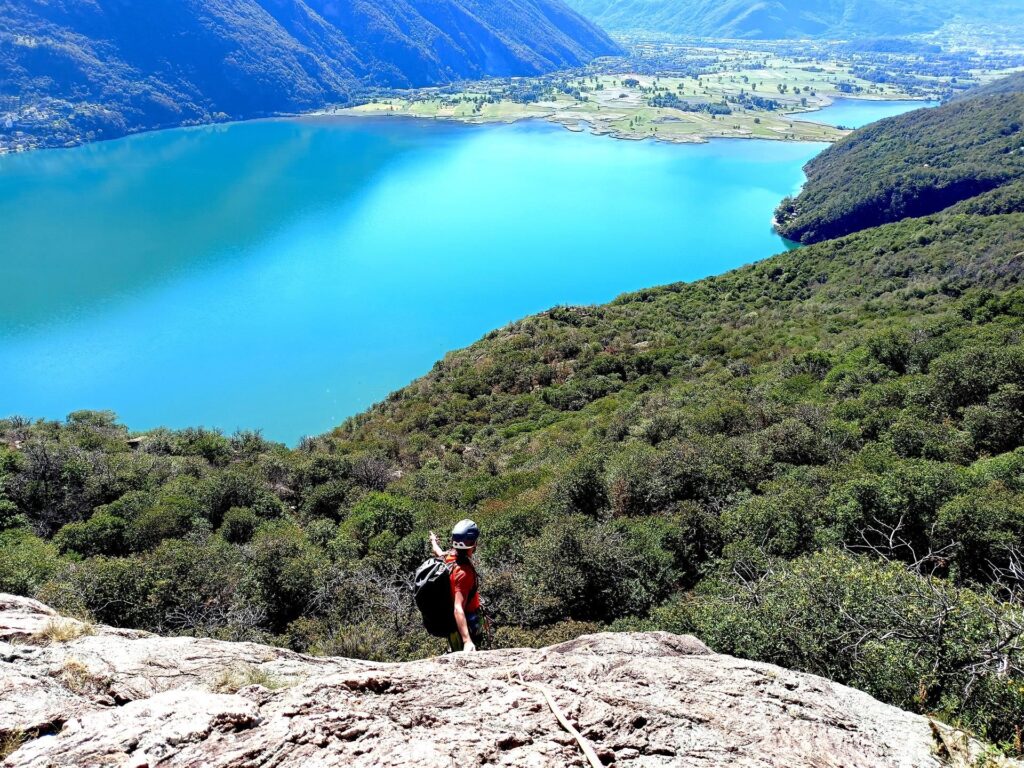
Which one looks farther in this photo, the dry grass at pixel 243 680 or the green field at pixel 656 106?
the green field at pixel 656 106

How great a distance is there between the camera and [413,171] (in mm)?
93625

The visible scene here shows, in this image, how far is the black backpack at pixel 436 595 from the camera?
15.4 ft

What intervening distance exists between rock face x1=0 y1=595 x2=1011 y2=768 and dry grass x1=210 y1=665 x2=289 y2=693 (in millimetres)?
18

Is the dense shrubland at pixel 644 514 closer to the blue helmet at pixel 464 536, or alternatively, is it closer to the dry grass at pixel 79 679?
the blue helmet at pixel 464 536

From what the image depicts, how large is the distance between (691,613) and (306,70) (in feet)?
617

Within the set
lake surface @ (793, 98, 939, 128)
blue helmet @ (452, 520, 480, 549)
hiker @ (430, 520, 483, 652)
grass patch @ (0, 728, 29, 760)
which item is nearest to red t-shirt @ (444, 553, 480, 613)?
hiker @ (430, 520, 483, 652)

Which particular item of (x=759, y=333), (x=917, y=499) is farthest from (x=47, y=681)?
(x=759, y=333)

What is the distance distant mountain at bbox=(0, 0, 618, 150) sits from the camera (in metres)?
122

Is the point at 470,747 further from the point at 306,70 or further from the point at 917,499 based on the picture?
the point at 306,70

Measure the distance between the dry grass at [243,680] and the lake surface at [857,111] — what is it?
481ft

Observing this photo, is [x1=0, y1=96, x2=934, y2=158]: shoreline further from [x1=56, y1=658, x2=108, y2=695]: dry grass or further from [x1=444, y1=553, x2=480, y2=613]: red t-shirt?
[x1=56, y1=658, x2=108, y2=695]: dry grass

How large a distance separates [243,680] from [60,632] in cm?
178

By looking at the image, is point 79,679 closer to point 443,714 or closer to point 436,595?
point 436,595

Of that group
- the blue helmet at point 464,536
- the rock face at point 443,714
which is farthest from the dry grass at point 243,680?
the blue helmet at point 464,536
